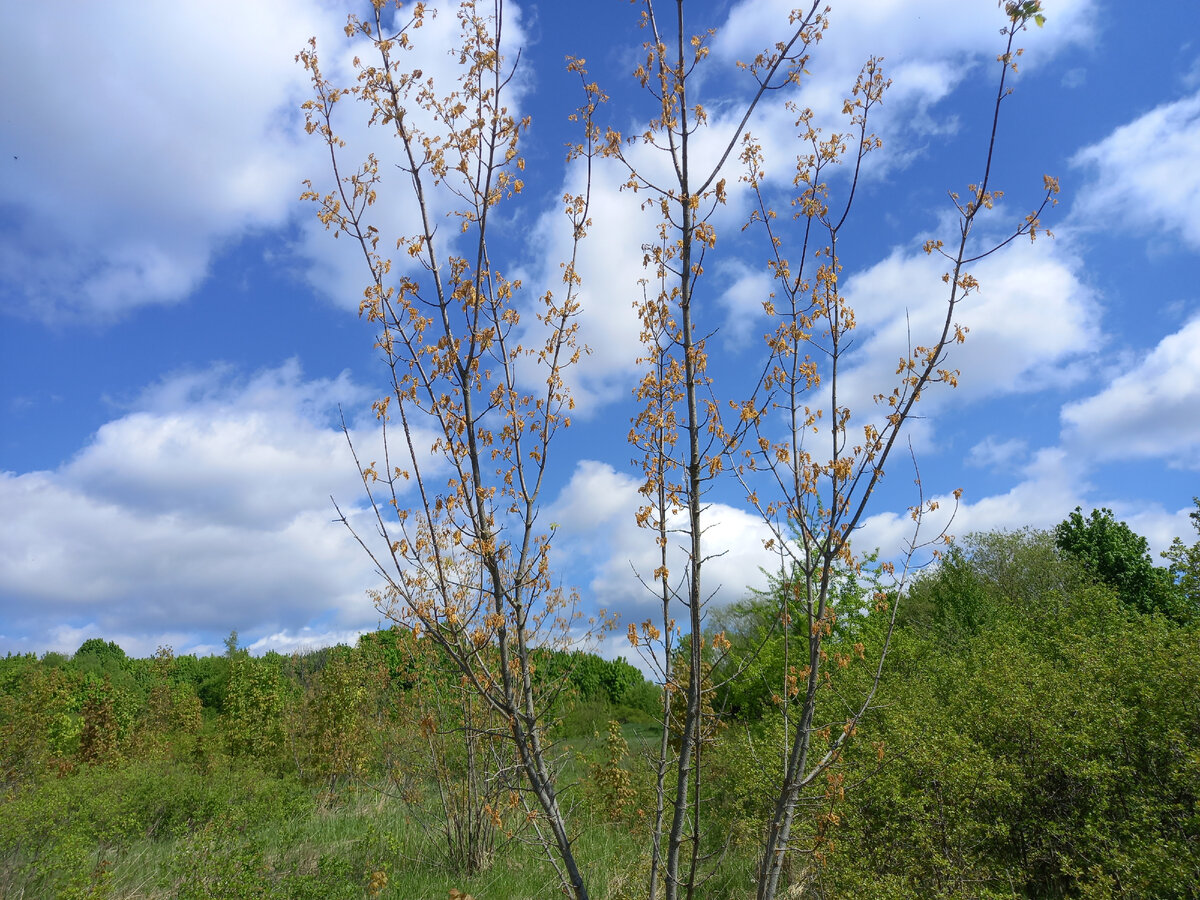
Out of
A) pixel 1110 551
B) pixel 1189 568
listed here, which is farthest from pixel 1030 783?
pixel 1110 551

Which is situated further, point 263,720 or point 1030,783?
point 263,720

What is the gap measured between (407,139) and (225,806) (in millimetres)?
8173

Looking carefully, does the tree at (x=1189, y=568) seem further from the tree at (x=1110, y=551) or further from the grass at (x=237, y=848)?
the tree at (x=1110, y=551)

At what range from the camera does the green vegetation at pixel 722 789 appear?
534 centimetres

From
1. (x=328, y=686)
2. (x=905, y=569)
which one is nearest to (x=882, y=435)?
(x=905, y=569)

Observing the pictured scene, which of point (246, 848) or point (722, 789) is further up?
point (246, 848)

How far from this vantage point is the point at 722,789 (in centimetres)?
1067

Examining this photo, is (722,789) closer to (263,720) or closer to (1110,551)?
(263,720)

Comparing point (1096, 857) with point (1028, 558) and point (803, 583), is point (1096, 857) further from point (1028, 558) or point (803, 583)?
point (1028, 558)

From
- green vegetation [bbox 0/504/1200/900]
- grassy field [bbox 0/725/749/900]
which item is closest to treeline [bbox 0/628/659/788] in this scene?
green vegetation [bbox 0/504/1200/900]

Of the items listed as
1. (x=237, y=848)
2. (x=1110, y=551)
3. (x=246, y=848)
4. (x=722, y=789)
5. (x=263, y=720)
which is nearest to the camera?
(x=246, y=848)

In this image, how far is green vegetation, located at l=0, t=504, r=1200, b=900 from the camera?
5.34 m

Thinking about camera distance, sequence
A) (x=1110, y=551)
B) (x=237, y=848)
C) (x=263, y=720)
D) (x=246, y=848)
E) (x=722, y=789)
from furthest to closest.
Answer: (x=1110, y=551) → (x=263, y=720) → (x=722, y=789) → (x=237, y=848) → (x=246, y=848)

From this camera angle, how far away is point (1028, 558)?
2634 cm
